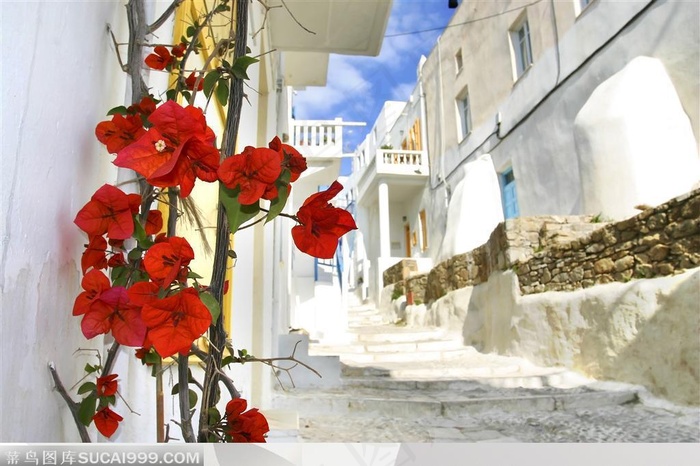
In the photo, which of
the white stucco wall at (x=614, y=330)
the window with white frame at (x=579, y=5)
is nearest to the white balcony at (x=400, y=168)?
the window with white frame at (x=579, y=5)

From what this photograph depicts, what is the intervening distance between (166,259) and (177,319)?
94mm

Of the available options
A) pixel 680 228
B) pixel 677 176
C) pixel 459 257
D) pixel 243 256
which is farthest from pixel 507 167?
pixel 243 256

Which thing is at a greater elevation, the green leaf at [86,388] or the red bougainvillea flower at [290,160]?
the red bougainvillea flower at [290,160]

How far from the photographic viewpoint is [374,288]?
17.0 m

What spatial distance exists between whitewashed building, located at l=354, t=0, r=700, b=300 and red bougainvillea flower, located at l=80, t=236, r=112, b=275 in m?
7.42

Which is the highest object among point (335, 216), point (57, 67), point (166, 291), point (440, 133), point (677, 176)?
point (440, 133)

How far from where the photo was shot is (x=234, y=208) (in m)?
0.70

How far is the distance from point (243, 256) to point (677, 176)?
615cm

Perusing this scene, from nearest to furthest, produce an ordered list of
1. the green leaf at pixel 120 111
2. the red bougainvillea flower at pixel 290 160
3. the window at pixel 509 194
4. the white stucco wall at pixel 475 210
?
the red bougainvillea flower at pixel 290 160 → the green leaf at pixel 120 111 → the white stucco wall at pixel 475 210 → the window at pixel 509 194

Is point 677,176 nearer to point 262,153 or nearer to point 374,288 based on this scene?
point 262,153

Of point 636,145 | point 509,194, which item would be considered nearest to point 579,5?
point 636,145

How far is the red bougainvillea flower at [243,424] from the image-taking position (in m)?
0.77

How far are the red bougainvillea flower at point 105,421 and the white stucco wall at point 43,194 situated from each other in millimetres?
56

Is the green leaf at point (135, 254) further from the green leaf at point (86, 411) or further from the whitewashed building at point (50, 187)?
the green leaf at point (86, 411)
